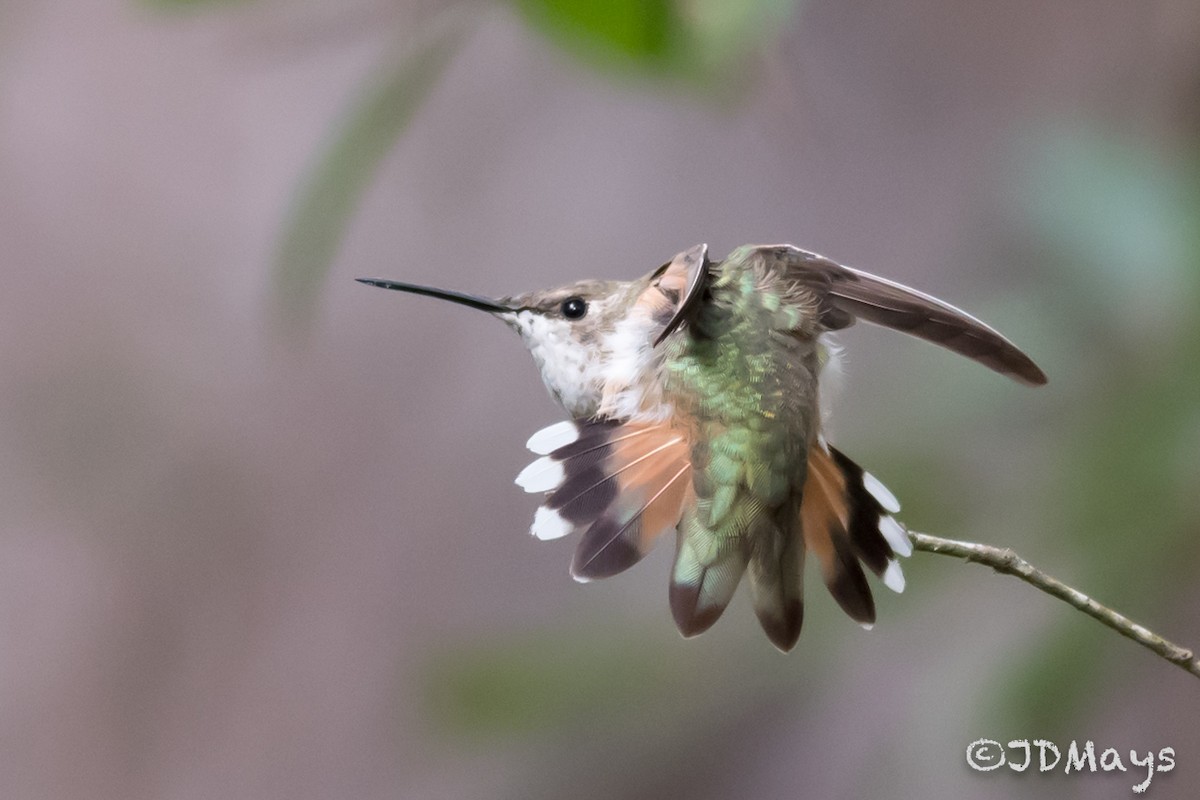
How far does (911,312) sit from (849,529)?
0.55 ft

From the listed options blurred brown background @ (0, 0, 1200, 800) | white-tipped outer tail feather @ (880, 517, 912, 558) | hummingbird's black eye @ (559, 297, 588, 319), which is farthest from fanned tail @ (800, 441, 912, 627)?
blurred brown background @ (0, 0, 1200, 800)

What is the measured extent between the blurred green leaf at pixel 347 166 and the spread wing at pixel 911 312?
1.04ft

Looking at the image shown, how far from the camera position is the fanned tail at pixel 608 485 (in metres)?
0.73

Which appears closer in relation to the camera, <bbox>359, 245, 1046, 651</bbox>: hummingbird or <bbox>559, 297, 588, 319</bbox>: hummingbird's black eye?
<bbox>359, 245, 1046, 651</bbox>: hummingbird

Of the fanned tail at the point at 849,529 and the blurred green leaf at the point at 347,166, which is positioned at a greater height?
the blurred green leaf at the point at 347,166

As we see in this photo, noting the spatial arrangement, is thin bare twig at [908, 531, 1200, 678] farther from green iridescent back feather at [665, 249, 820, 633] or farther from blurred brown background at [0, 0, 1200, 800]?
blurred brown background at [0, 0, 1200, 800]

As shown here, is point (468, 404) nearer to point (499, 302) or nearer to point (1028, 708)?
point (499, 302)

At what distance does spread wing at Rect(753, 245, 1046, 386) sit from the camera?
30.9 inches

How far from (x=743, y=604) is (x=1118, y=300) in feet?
2.13

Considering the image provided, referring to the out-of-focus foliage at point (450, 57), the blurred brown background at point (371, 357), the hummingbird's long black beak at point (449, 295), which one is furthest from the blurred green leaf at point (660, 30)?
the blurred brown background at point (371, 357)

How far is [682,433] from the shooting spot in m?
0.83

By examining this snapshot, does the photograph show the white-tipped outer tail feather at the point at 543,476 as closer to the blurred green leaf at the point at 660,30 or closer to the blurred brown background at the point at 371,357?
the blurred green leaf at the point at 660,30

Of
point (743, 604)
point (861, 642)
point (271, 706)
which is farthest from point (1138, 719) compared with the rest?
point (271, 706)

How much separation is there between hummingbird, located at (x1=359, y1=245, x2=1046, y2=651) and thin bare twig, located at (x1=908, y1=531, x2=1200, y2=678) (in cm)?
8
